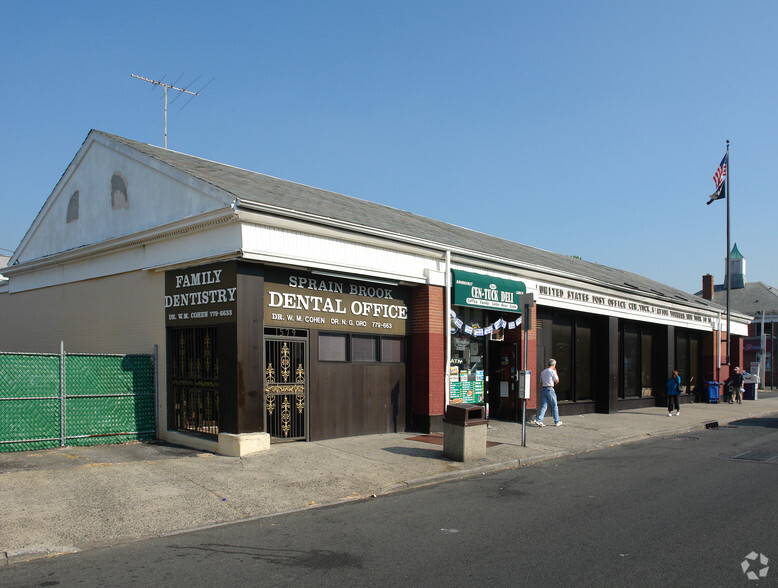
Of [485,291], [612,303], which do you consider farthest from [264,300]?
[612,303]

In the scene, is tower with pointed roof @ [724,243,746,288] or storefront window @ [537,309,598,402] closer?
storefront window @ [537,309,598,402]

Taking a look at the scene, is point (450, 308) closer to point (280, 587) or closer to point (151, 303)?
point (151, 303)

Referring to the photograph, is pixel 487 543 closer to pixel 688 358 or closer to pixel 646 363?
pixel 646 363

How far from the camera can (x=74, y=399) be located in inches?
436

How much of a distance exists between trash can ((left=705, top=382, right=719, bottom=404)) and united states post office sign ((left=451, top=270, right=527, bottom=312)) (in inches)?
595

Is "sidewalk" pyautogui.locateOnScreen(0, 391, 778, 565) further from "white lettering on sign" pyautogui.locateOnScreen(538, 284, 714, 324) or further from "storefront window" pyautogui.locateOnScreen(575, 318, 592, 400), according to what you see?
"storefront window" pyautogui.locateOnScreen(575, 318, 592, 400)

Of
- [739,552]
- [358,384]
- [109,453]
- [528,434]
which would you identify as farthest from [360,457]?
[739,552]

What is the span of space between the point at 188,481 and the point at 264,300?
3.64 meters

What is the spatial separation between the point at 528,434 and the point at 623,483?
516cm

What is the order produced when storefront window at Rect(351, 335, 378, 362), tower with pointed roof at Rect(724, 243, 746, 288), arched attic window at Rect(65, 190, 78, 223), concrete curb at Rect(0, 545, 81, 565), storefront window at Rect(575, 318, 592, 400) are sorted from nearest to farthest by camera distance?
concrete curb at Rect(0, 545, 81, 565) < storefront window at Rect(351, 335, 378, 362) < arched attic window at Rect(65, 190, 78, 223) < storefront window at Rect(575, 318, 592, 400) < tower with pointed roof at Rect(724, 243, 746, 288)

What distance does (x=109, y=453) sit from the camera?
10578 mm

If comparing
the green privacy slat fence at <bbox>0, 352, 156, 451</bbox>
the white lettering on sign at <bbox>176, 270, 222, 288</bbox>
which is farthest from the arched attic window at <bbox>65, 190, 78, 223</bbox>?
the green privacy slat fence at <bbox>0, 352, 156, 451</bbox>

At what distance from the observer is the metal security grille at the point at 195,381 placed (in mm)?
11453

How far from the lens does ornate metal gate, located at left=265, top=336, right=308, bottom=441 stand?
1153cm
